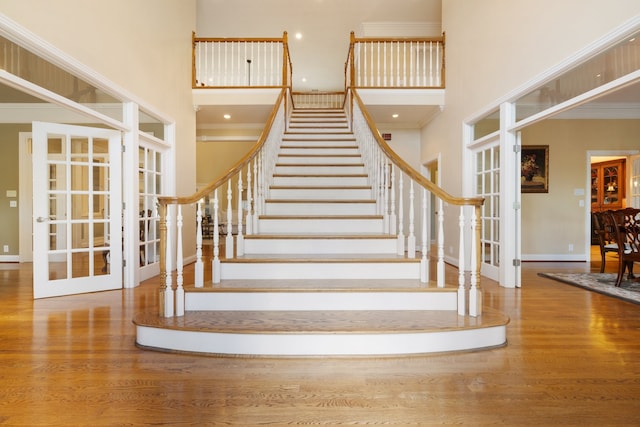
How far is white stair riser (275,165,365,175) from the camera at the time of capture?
5.37 meters

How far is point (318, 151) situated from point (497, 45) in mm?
2900

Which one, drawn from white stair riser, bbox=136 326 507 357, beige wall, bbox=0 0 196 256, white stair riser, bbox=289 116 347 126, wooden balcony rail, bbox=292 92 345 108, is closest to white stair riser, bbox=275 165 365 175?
beige wall, bbox=0 0 196 256

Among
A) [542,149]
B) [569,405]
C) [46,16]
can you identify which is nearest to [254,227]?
[46,16]

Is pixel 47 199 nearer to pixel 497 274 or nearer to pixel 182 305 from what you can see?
pixel 182 305

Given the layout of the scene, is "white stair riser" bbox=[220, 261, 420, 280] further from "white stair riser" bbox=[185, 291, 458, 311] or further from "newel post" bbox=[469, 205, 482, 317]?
"newel post" bbox=[469, 205, 482, 317]

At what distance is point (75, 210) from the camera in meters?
4.09

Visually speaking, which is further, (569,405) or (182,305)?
(182,305)

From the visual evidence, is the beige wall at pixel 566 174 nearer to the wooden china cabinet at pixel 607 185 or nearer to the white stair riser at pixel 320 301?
the wooden china cabinet at pixel 607 185

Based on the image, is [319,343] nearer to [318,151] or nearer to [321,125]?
[318,151]

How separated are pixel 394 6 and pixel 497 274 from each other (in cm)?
612

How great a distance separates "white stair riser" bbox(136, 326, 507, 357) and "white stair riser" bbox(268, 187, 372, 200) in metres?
2.57

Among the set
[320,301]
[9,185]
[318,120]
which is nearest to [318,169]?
[318,120]

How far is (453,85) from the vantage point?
607 centimetres

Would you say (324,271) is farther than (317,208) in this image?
No
